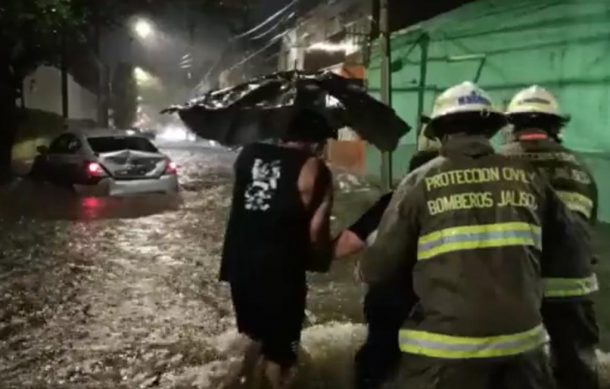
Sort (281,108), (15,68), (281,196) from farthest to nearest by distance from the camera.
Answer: (15,68)
(281,108)
(281,196)

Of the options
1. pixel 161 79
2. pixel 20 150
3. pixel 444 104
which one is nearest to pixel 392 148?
pixel 444 104

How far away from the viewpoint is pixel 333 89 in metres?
4.38

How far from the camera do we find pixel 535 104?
394 centimetres

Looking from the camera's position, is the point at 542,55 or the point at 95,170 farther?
the point at 95,170

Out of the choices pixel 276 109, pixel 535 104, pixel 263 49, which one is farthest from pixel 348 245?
pixel 263 49

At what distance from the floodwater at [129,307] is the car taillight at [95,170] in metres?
0.65

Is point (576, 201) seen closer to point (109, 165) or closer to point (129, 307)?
point (129, 307)

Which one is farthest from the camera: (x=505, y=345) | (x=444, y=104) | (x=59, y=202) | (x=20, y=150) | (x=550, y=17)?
(x=20, y=150)

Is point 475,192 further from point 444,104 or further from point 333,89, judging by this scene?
point 333,89

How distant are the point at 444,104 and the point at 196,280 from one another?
6014 mm

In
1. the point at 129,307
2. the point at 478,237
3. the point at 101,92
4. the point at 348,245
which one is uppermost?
the point at 101,92

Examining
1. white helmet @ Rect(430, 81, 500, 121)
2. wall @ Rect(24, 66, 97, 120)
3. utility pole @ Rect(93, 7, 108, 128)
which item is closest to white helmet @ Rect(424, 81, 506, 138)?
white helmet @ Rect(430, 81, 500, 121)

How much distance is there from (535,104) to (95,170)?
10629mm

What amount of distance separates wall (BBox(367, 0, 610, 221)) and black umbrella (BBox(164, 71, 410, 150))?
734cm
